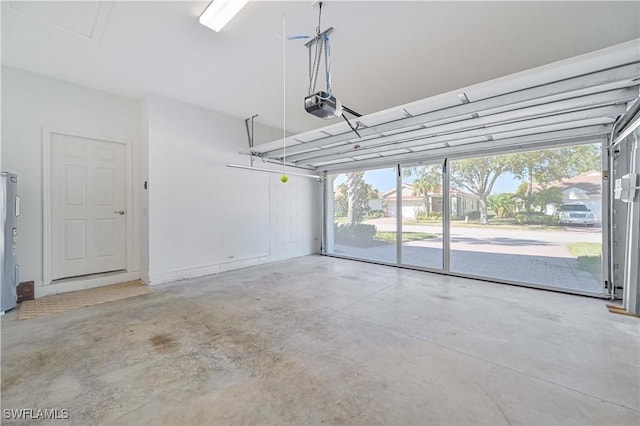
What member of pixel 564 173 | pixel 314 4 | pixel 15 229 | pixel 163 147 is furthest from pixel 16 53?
pixel 564 173

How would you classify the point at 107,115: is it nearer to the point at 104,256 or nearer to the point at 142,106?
the point at 142,106

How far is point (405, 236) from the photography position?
222 inches

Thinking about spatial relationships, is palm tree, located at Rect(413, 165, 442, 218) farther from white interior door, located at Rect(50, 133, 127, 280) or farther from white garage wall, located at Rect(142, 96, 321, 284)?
white interior door, located at Rect(50, 133, 127, 280)

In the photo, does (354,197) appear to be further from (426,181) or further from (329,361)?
(329,361)

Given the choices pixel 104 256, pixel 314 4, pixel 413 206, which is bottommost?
pixel 104 256

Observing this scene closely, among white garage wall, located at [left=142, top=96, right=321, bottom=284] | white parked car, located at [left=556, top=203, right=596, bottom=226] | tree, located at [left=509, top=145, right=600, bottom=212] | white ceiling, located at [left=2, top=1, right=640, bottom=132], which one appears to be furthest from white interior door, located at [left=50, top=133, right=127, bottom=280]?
white parked car, located at [left=556, top=203, right=596, bottom=226]

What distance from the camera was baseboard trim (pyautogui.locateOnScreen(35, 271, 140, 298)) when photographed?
12.0 feet

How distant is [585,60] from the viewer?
2039mm

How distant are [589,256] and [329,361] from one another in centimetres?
439

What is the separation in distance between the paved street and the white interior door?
5346 mm

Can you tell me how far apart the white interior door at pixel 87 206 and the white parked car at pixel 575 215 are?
7199 millimetres

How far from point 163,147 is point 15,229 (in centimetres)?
208

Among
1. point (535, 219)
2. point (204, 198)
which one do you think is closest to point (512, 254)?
point (535, 219)

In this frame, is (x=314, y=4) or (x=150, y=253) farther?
(x=150, y=253)
